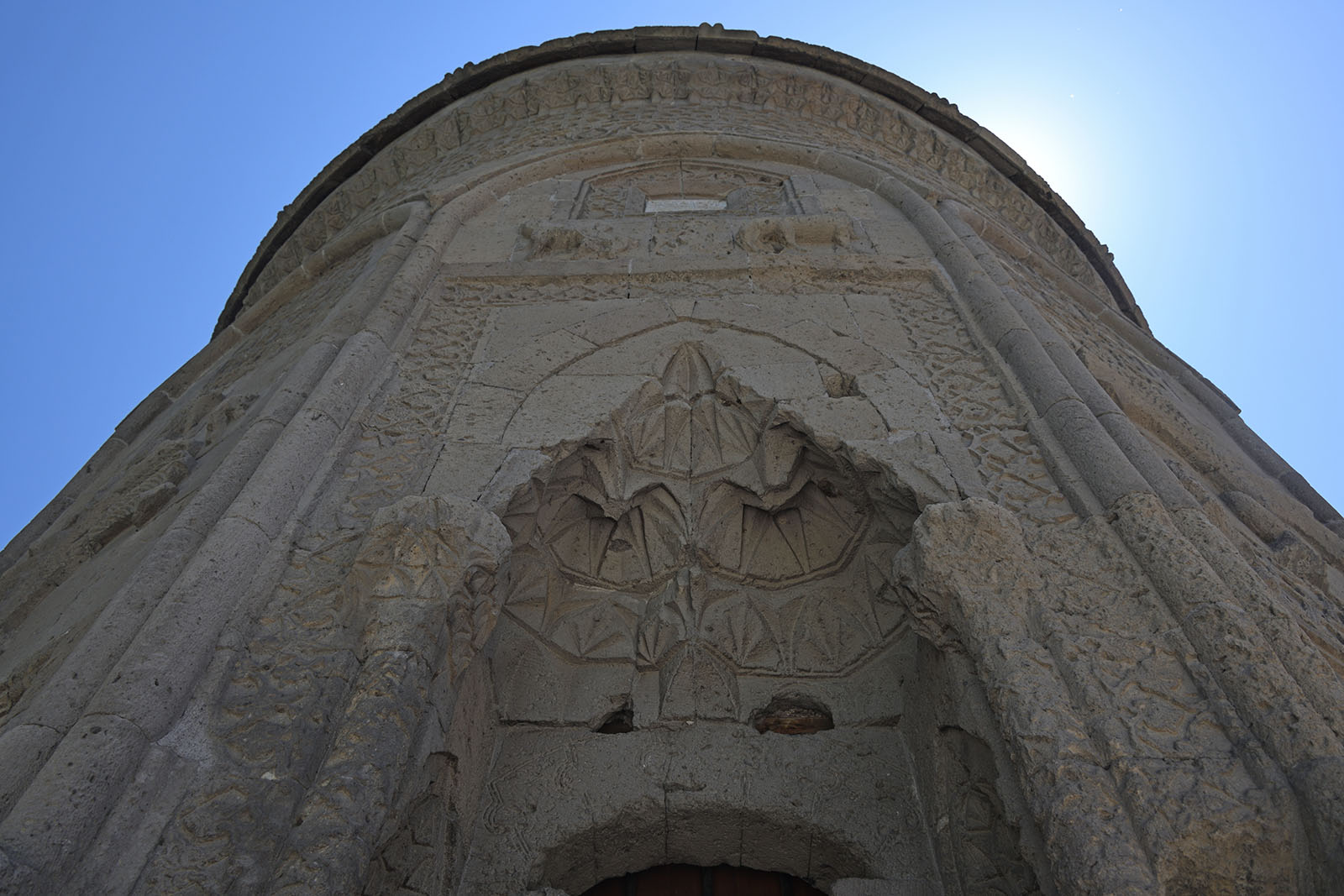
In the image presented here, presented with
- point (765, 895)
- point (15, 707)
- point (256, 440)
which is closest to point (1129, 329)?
point (765, 895)

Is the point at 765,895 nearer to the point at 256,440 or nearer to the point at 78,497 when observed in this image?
the point at 256,440

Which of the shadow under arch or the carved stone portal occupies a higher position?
the carved stone portal

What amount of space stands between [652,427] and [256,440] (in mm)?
1519

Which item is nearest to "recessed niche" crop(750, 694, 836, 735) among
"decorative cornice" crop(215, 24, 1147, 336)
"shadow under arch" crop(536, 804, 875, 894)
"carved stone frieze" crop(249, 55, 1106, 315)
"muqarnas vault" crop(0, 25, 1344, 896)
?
"muqarnas vault" crop(0, 25, 1344, 896)

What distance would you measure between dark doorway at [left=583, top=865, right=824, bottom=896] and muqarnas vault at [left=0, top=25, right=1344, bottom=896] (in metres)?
0.03

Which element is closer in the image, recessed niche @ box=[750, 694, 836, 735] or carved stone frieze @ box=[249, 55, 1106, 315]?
recessed niche @ box=[750, 694, 836, 735]

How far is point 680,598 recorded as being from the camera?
3709 millimetres

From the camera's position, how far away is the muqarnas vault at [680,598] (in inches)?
85.2

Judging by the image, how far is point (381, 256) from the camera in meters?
4.92

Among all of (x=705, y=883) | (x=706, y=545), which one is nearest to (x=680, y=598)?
(x=706, y=545)

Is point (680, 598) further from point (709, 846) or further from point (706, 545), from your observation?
point (709, 846)

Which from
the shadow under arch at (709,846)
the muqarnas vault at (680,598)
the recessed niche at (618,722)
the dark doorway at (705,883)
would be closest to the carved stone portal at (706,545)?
the muqarnas vault at (680,598)

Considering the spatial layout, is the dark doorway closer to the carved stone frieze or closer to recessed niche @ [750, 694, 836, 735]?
recessed niche @ [750, 694, 836, 735]

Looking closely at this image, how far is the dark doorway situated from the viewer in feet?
10.4
